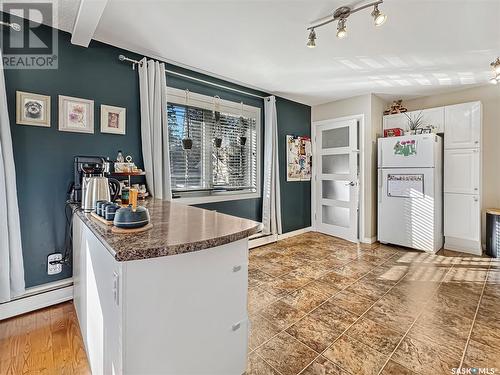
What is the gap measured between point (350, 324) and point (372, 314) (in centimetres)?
28

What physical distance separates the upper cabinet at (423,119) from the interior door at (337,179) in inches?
23.7

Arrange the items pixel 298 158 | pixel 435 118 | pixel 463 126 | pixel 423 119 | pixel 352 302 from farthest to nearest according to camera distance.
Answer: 1. pixel 298 158
2. pixel 423 119
3. pixel 435 118
4. pixel 463 126
5. pixel 352 302

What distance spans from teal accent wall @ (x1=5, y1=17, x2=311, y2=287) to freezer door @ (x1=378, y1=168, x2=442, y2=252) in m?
3.67

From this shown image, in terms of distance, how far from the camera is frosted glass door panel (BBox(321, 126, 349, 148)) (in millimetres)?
4391

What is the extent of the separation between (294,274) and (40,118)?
2928 millimetres

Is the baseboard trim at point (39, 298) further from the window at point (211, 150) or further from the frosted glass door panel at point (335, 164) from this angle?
the frosted glass door panel at point (335, 164)

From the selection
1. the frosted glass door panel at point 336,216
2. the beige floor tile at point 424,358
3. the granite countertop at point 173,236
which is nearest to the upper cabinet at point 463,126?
the frosted glass door panel at point 336,216

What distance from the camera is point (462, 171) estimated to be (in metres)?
3.57

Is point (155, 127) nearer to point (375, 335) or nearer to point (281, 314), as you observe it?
point (281, 314)

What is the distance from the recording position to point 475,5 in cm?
193

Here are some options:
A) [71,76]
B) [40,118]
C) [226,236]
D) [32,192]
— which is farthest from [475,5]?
[32,192]

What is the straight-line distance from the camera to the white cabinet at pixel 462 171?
136 inches

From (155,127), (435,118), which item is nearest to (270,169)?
(155,127)

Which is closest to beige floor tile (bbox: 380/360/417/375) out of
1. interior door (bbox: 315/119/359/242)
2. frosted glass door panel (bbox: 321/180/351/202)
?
interior door (bbox: 315/119/359/242)
